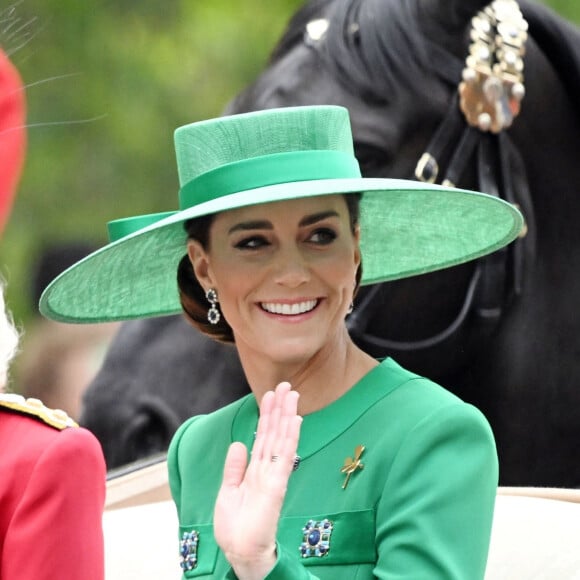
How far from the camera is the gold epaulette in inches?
66.2

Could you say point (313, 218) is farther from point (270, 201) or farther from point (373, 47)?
point (373, 47)

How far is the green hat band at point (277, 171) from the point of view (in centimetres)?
180

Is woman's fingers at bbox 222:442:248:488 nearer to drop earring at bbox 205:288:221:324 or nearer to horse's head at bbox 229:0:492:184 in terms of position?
drop earring at bbox 205:288:221:324

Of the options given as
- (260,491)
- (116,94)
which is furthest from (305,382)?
(116,94)

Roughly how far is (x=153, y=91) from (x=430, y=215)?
1472mm

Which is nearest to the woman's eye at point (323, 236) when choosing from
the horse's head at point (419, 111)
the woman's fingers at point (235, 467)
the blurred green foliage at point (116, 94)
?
the woman's fingers at point (235, 467)

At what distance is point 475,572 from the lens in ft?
5.54

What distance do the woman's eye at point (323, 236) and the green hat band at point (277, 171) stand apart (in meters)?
0.06

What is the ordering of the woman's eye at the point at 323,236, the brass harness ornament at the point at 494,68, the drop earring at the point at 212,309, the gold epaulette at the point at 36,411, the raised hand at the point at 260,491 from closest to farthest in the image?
the raised hand at the point at 260,491 → the gold epaulette at the point at 36,411 → the woman's eye at the point at 323,236 → the drop earring at the point at 212,309 → the brass harness ornament at the point at 494,68

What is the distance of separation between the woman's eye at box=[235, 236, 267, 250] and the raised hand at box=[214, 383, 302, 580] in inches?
8.2

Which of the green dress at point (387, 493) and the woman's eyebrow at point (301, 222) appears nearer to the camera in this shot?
the green dress at point (387, 493)

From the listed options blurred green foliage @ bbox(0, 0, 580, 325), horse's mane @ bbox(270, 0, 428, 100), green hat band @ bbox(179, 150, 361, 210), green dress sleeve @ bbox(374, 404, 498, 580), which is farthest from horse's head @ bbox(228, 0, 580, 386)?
green dress sleeve @ bbox(374, 404, 498, 580)

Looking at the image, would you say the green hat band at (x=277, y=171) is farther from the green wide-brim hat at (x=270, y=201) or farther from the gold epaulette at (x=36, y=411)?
the gold epaulette at (x=36, y=411)

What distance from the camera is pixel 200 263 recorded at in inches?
74.3
